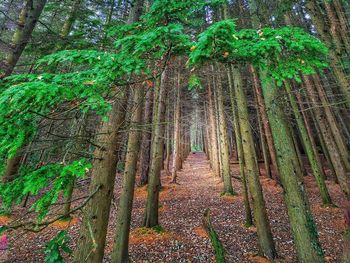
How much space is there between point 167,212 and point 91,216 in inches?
241

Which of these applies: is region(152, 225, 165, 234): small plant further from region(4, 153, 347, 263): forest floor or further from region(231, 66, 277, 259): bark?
region(231, 66, 277, 259): bark

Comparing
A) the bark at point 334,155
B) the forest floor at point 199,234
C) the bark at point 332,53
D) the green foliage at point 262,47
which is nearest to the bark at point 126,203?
the forest floor at point 199,234

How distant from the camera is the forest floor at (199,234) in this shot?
17.8 feet

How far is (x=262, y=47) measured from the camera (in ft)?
7.77

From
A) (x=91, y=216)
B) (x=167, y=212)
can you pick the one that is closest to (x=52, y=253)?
(x=91, y=216)

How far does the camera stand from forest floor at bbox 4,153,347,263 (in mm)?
5418

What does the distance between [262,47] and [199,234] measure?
616cm

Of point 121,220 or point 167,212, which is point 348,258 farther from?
point 167,212

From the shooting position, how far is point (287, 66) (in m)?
2.80

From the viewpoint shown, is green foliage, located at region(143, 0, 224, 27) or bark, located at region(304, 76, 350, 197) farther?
bark, located at region(304, 76, 350, 197)

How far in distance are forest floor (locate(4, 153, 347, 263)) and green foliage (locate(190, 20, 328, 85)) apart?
467cm

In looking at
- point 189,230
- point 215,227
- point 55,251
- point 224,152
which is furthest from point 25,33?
point 224,152

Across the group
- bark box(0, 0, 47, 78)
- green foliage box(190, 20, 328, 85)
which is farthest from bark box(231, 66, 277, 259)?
bark box(0, 0, 47, 78)

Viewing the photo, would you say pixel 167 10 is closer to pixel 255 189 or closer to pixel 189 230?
pixel 255 189
